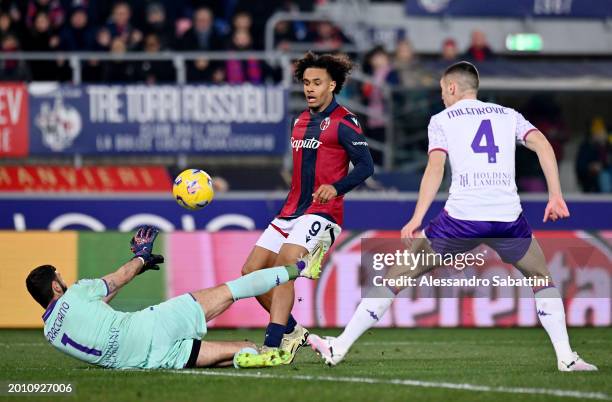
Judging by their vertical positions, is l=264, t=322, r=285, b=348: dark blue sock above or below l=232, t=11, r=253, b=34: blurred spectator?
below

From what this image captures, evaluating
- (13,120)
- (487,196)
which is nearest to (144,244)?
(487,196)

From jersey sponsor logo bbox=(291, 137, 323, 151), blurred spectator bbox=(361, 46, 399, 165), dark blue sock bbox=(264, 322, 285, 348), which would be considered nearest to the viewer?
dark blue sock bbox=(264, 322, 285, 348)

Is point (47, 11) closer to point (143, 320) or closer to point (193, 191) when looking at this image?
point (193, 191)

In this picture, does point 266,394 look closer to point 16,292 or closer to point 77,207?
point 16,292

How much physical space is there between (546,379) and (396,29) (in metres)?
15.8

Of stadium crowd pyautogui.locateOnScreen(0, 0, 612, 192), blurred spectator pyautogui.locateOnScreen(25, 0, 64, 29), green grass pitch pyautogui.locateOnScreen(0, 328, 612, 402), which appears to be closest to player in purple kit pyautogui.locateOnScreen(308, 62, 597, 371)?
green grass pitch pyautogui.locateOnScreen(0, 328, 612, 402)

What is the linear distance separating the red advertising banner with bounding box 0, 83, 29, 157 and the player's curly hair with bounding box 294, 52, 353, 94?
9378 mm

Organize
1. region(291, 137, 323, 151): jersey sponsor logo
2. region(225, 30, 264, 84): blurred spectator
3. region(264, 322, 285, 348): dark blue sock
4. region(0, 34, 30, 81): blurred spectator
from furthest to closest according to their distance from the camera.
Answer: region(225, 30, 264, 84): blurred spectator → region(0, 34, 30, 81): blurred spectator → region(291, 137, 323, 151): jersey sponsor logo → region(264, 322, 285, 348): dark blue sock

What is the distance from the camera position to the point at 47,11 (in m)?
21.0

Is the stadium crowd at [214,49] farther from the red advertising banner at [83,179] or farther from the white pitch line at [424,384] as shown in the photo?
the white pitch line at [424,384]

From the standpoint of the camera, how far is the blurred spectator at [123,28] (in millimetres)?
20234

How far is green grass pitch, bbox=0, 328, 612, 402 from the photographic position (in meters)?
8.17

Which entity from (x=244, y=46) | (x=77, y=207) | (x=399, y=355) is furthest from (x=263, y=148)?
(x=399, y=355)

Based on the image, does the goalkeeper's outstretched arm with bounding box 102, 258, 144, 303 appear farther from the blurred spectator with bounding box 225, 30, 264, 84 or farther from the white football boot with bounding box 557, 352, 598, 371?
the blurred spectator with bounding box 225, 30, 264, 84
